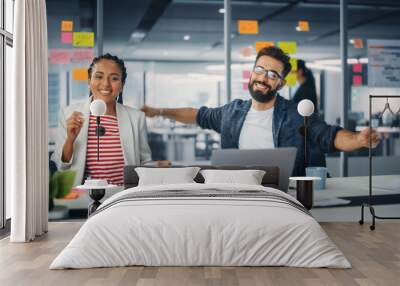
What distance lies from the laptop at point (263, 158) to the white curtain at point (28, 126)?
78.0 inches

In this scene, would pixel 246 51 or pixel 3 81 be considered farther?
pixel 246 51

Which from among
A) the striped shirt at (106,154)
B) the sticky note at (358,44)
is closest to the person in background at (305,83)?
the sticky note at (358,44)

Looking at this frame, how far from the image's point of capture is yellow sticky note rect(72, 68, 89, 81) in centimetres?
686

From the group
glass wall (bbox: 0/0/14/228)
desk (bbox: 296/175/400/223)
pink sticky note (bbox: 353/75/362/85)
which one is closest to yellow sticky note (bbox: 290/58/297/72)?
pink sticky note (bbox: 353/75/362/85)

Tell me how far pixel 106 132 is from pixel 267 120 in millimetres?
1925

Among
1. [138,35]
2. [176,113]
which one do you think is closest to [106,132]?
[176,113]

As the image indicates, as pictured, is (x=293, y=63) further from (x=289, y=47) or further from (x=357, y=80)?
(x=357, y=80)

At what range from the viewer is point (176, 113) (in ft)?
22.8

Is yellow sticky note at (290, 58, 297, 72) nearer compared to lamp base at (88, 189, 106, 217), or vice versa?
lamp base at (88, 189, 106, 217)

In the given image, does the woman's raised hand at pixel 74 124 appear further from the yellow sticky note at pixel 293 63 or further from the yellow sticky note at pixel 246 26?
the yellow sticky note at pixel 293 63

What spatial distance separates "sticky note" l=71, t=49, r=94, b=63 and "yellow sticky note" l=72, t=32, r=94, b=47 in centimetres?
7

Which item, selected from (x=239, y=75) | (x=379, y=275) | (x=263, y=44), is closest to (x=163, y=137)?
(x=239, y=75)

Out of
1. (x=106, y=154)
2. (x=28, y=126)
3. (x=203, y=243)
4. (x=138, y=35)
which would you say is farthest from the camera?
(x=138, y=35)

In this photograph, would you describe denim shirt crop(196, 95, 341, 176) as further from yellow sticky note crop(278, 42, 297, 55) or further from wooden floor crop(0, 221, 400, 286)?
wooden floor crop(0, 221, 400, 286)
